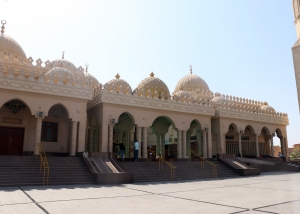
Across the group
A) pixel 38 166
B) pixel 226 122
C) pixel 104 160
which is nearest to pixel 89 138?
pixel 104 160

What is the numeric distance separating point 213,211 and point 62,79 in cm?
1350

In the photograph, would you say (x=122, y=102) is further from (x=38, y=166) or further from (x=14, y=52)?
(x=14, y=52)

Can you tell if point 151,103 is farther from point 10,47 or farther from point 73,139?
point 10,47

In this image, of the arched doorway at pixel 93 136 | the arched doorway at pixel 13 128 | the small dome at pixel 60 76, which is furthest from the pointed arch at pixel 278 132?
the arched doorway at pixel 13 128

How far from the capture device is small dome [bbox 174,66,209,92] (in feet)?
94.2

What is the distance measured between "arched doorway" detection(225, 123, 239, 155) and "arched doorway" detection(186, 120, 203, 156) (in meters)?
3.12

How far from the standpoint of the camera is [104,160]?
1488 centimetres

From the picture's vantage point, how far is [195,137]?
2492cm

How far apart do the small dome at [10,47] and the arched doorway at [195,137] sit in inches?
586

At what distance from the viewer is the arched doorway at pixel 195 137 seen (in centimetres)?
2259

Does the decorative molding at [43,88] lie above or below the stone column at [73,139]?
above

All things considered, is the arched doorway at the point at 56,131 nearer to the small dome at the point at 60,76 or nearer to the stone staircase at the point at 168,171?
the small dome at the point at 60,76

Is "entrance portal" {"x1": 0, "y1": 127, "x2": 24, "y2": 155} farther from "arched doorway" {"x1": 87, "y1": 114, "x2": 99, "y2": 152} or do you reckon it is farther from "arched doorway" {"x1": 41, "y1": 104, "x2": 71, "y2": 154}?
"arched doorway" {"x1": 87, "y1": 114, "x2": 99, "y2": 152}

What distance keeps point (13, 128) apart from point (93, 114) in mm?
5137
